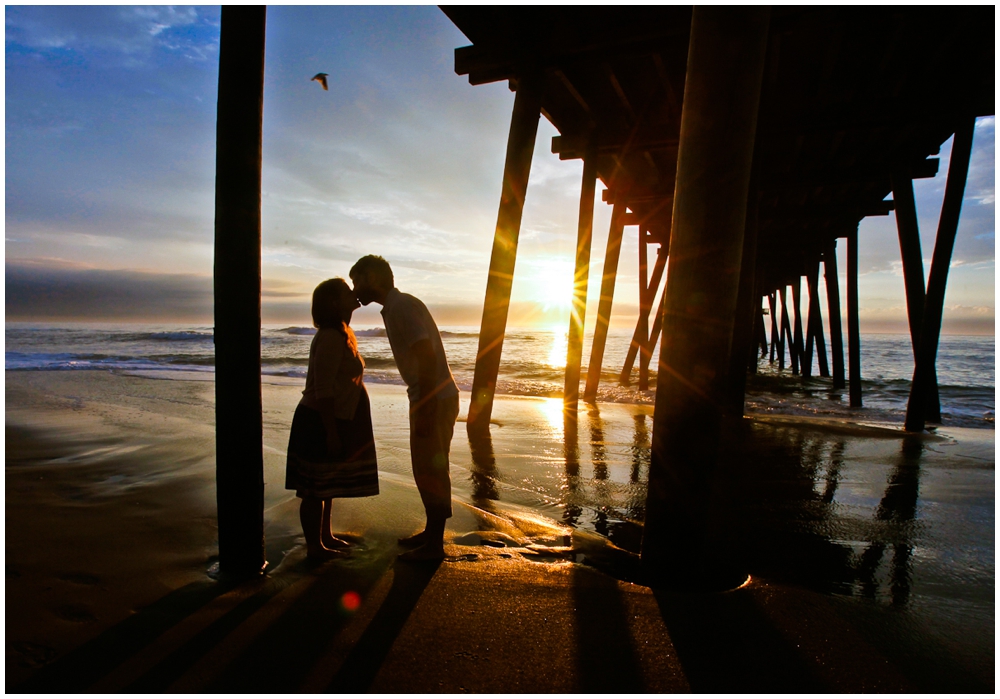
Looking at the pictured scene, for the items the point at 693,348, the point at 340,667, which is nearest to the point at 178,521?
the point at 340,667

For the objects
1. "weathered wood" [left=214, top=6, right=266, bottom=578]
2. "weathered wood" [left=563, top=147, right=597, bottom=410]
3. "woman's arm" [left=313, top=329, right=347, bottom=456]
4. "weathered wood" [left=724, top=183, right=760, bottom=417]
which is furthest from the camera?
"weathered wood" [left=563, top=147, right=597, bottom=410]

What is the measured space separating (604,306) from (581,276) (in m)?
1.44

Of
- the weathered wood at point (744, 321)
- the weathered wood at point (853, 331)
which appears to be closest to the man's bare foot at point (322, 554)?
the weathered wood at point (744, 321)

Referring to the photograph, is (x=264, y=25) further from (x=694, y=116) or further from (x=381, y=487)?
(x=381, y=487)

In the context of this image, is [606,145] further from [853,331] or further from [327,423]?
[327,423]

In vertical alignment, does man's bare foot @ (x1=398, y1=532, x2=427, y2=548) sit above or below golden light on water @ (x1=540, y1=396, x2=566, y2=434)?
above

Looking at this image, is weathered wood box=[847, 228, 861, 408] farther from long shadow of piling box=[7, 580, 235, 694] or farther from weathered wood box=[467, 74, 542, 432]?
long shadow of piling box=[7, 580, 235, 694]

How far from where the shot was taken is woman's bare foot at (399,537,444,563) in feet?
8.68

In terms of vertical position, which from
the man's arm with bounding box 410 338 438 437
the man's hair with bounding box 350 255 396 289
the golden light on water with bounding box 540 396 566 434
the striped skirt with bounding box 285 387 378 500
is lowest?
the golden light on water with bounding box 540 396 566 434

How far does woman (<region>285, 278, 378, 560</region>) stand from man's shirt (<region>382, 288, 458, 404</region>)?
20cm

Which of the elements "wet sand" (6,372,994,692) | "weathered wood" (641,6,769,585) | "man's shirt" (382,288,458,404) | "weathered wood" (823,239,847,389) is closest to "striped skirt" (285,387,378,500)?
"man's shirt" (382,288,458,404)

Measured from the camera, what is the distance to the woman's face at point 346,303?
2641mm

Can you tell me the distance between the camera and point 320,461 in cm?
262

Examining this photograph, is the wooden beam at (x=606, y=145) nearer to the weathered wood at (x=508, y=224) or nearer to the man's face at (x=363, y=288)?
the weathered wood at (x=508, y=224)
